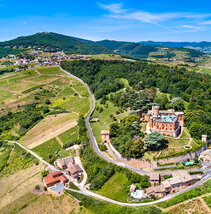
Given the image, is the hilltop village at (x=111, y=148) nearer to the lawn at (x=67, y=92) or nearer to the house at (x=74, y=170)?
the house at (x=74, y=170)

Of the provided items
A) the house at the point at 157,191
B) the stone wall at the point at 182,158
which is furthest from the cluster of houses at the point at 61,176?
the stone wall at the point at 182,158

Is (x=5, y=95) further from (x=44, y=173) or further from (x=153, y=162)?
(x=153, y=162)

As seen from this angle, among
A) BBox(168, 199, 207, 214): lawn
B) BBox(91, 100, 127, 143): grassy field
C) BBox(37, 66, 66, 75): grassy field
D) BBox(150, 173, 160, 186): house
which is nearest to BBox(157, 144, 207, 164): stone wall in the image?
BBox(150, 173, 160, 186): house

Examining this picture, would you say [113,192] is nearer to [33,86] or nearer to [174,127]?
[174,127]

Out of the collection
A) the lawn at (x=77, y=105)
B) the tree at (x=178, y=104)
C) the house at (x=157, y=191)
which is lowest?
the lawn at (x=77, y=105)

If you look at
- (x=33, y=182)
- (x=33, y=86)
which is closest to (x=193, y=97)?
(x=33, y=182)

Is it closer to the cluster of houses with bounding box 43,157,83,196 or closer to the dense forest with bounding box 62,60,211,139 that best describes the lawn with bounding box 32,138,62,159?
the cluster of houses with bounding box 43,157,83,196
